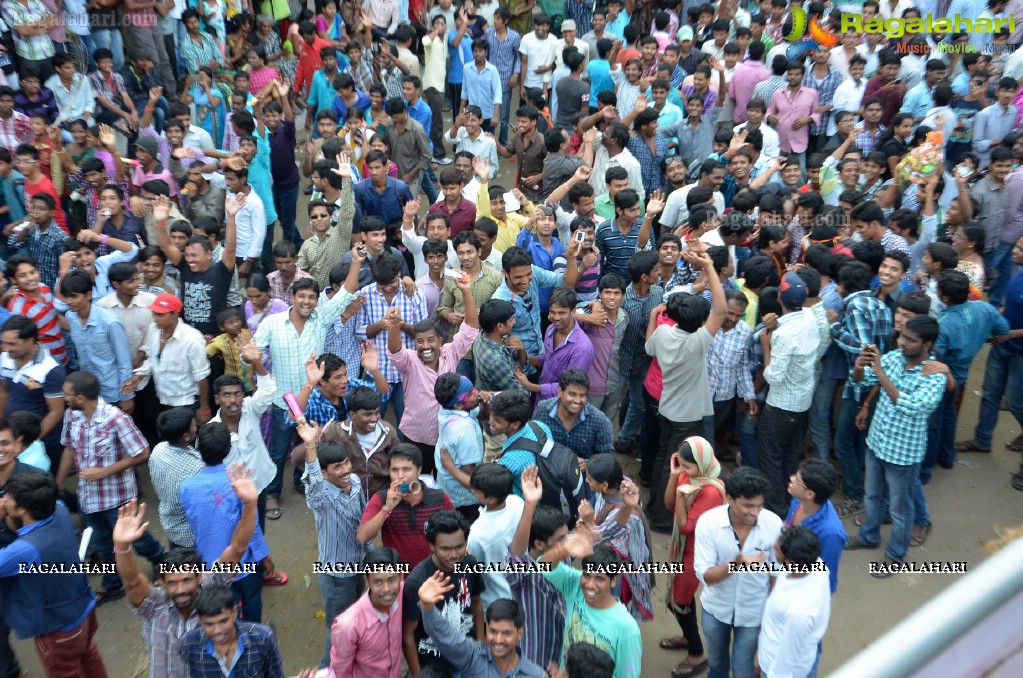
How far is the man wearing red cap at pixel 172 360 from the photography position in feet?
18.9

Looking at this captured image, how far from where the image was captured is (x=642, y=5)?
1241 centimetres

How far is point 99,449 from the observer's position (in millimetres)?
4996

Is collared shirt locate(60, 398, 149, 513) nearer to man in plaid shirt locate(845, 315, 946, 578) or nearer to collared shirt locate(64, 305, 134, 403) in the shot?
collared shirt locate(64, 305, 134, 403)

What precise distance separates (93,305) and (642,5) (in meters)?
9.20

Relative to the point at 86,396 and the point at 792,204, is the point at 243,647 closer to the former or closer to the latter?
the point at 86,396

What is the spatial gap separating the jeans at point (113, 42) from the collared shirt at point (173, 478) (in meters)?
6.52

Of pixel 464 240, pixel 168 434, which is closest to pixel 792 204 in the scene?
pixel 464 240

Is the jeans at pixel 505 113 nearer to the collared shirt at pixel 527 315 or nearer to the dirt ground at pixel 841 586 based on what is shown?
the collared shirt at pixel 527 315

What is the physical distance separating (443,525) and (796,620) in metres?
1.53

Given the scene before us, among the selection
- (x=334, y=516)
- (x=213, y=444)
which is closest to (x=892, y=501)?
(x=334, y=516)

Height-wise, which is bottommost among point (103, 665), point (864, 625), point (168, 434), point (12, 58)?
point (864, 625)

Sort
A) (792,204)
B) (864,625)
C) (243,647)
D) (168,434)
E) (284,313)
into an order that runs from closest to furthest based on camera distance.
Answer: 1. (243,647)
2. (168,434)
3. (864,625)
4. (284,313)
5. (792,204)

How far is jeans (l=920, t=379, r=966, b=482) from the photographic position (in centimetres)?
616

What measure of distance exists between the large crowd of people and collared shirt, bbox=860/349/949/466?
0.02m
